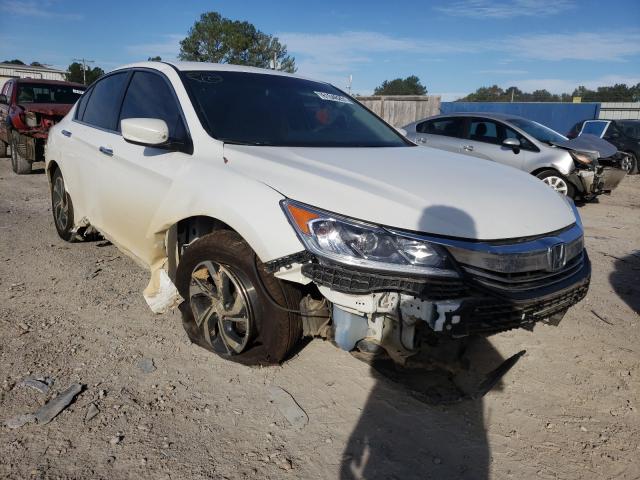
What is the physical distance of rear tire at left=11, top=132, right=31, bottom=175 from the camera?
1002 cm

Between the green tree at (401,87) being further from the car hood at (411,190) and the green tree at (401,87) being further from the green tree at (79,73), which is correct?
the car hood at (411,190)

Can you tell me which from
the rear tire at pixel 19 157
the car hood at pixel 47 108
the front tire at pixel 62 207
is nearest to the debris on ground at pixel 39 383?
the front tire at pixel 62 207

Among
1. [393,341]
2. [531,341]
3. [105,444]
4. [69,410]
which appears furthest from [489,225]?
[69,410]

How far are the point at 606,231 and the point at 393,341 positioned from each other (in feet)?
19.7

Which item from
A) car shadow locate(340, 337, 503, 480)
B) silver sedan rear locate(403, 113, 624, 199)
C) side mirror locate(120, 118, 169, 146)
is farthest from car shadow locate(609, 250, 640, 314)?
side mirror locate(120, 118, 169, 146)

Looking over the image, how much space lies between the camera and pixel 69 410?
2.61 meters

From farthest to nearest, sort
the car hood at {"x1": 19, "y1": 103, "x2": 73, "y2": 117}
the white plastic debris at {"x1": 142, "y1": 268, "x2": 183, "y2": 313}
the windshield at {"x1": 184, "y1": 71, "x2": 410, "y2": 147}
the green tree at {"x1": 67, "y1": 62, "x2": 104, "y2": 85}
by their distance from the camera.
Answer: the green tree at {"x1": 67, "y1": 62, "x2": 104, "y2": 85}, the car hood at {"x1": 19, "y1": 103, "x2": 73, "y2": 117}, the white plastic debris at {"x1": 142, "y1": 268, "x2": 183, "y2": 313}, the windshield at {"x1": 184, "y1": 71, "x2": 410, "y2": 147}

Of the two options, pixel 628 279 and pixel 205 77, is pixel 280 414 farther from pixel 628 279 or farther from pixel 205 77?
pixel 628 279

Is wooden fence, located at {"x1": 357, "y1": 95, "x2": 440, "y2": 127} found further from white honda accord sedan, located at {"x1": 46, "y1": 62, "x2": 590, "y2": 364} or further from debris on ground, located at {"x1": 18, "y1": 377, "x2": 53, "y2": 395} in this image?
debris on ground, located at {"x1": 18, "y1": 377, "x2": 53, "y2": 395}

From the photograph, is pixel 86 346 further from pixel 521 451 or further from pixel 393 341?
pixel 521 451

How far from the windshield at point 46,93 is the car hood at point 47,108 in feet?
1.76

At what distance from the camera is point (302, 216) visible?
7.79ft

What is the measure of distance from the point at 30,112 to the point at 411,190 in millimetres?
9191

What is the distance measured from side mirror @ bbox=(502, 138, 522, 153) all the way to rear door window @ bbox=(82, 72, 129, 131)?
21.2ft
